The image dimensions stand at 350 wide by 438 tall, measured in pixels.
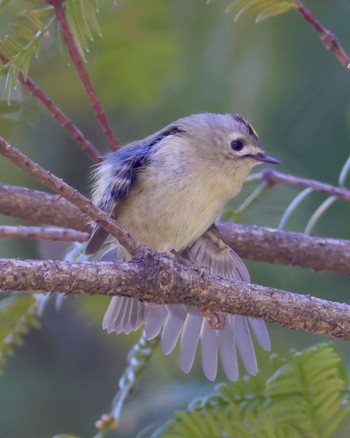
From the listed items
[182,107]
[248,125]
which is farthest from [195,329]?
[182,107]

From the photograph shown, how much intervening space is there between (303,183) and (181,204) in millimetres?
362

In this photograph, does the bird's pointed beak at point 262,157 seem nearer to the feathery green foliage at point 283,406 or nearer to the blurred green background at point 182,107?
the blurred green background at point 182,107

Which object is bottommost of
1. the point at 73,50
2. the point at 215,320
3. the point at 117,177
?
the point at 215,320

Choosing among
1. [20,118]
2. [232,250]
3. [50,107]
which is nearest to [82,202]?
[50,107]

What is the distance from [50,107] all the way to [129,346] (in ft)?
3.29

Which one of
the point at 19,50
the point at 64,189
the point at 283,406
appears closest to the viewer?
the point at 64,189

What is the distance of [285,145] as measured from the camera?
8.29 feet

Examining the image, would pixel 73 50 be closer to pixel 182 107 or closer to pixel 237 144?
pixel 237 144

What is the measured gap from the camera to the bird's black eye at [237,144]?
206 centimetres

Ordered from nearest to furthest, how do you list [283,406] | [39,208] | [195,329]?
[283,406], [195,329], [39,208]

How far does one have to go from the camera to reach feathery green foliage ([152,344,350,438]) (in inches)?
56.8

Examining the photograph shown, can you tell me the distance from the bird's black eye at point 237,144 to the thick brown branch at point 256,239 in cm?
22

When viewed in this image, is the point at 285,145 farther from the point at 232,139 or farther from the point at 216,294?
the point at 216,294

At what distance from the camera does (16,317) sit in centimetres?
188
